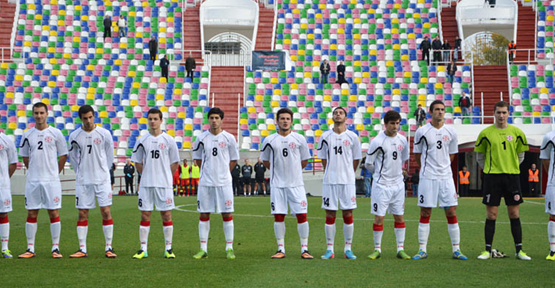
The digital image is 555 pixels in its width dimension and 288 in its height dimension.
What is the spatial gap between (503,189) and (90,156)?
5.58m

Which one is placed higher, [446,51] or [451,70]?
[446,51]

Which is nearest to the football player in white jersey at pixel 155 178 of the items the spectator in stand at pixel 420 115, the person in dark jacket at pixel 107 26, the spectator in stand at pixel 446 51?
the spectator in stand at pixel 420 115

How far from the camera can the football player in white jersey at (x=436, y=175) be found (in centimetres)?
1007

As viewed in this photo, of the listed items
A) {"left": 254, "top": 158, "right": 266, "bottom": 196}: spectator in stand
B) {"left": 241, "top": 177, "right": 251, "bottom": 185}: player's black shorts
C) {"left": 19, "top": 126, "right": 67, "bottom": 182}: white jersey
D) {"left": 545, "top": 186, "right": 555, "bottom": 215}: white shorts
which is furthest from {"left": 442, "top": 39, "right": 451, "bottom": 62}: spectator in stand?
{"left": 19, "top": 126, "right": 67, "bottom": 182}: white jersey

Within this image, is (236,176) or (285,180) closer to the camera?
(285,180)

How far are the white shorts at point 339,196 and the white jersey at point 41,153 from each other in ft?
12.0

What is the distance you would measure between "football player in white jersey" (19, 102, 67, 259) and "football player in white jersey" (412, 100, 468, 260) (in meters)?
4.88

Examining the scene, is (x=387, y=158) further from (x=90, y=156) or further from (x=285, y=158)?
(x=90, y=156)

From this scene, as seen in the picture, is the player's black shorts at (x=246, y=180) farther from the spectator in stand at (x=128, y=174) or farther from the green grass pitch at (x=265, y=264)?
the green grass pitch at (x=265, y=264)

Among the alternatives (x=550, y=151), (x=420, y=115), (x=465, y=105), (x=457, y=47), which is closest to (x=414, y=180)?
(x=420, y=115)

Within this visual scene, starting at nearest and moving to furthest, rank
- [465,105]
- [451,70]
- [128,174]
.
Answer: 1. [128,174]
2. [465,105]
3. [451,70]

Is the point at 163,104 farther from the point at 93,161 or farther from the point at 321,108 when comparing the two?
the point at 93,161

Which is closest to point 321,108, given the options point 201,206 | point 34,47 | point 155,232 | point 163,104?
point 163,104

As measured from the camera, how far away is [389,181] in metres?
10.3
